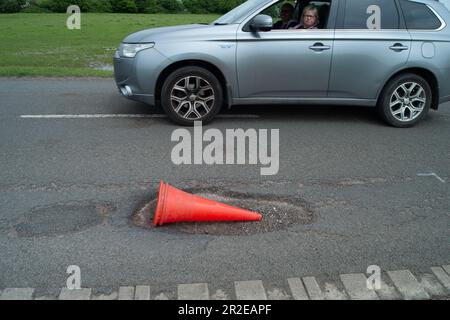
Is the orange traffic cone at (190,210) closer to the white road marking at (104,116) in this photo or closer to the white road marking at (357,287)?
the white road marking at (357,287)

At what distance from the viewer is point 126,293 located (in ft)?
8.69

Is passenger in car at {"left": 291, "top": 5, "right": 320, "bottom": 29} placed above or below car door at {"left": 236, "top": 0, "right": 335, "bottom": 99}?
above

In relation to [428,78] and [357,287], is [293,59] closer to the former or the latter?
[428,78]

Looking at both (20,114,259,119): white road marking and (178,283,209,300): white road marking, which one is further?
(20,114,259,119): white road marking

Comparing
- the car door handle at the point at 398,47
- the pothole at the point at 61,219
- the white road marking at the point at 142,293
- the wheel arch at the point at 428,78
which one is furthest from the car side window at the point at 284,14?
the white road marking at the point at 142,293

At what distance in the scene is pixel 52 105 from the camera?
6.70 metres

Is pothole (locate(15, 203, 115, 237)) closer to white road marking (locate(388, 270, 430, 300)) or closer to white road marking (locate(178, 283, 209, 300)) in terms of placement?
white road marking (locate(178, 283, 209, 300))

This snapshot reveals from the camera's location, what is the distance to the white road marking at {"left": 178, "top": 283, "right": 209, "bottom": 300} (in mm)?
2633

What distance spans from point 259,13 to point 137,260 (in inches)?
156

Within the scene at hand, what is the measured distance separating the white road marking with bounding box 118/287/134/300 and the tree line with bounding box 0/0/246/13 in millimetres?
34188

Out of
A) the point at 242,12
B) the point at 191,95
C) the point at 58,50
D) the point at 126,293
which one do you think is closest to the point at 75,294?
the point at 126,293

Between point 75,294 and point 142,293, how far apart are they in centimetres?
42

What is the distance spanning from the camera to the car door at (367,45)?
5.66 m

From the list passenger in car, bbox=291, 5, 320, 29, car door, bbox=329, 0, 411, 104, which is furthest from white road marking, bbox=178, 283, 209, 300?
passenger in car, bbox=291, 5, 320, 29
